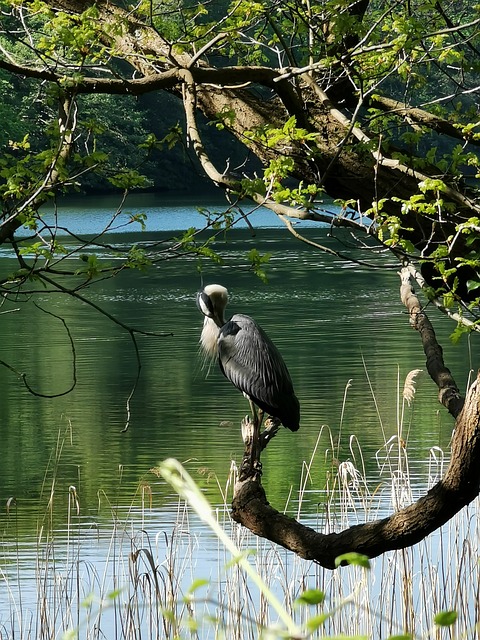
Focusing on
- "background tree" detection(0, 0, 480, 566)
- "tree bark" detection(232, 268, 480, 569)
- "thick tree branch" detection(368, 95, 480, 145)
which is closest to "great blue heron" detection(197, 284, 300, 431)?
"background tree" detection(0, 0, 480, 566)

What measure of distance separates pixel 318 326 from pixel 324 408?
580 centimetres

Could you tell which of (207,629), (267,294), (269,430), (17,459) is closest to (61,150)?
(269,430)

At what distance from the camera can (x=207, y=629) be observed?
5.21 meters

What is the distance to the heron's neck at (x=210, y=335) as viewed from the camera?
15.9 feet

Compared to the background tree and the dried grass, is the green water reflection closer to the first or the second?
the dried grass

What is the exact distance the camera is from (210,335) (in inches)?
195

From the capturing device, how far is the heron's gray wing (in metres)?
4.52

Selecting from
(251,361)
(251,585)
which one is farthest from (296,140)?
(251,585)

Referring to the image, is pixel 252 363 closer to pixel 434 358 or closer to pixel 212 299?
pixel 212 299

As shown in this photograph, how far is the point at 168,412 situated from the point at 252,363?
7154 millimetres

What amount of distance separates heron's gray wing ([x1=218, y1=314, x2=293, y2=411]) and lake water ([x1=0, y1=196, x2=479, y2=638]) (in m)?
0.30

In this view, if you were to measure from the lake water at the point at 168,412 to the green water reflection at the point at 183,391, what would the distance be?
0.10 ft

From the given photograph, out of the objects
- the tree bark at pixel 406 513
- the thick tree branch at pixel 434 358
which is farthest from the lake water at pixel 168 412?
the tree bark at pixel 406 513

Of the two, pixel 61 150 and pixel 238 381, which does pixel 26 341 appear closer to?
pixel 238 381
